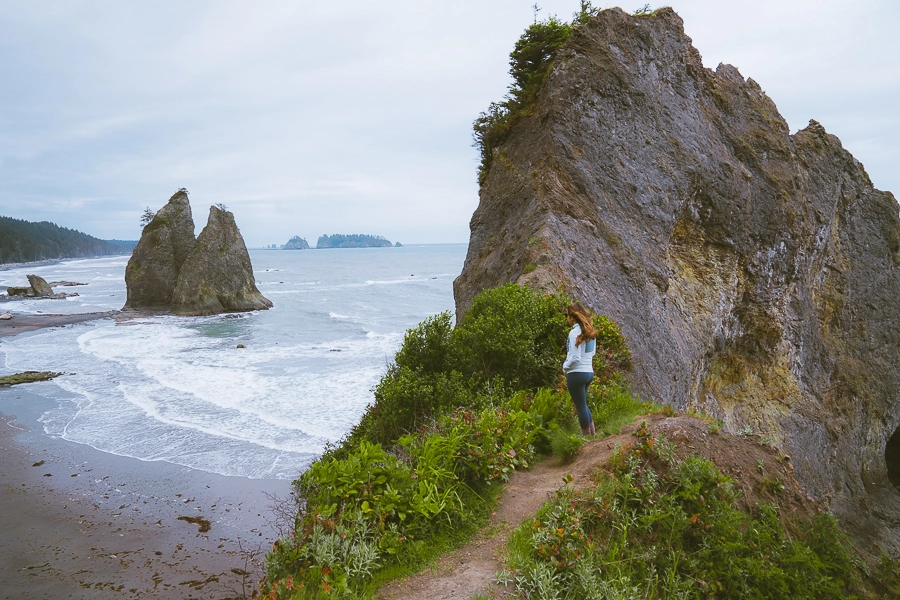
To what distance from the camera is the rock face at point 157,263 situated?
54000 mm

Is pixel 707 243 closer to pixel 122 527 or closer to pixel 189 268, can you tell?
pixel 122 527

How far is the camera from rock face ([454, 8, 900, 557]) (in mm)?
14656

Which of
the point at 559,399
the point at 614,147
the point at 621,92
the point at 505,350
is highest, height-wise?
the point at 621,92

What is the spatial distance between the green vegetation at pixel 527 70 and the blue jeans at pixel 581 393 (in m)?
12.6

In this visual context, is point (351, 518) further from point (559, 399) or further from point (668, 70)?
point (668, 70)

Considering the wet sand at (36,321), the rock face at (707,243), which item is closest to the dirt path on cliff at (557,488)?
Answer: the rock face at (707,243)

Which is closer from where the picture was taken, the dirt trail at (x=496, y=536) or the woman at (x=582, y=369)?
the dirt trail at (x=496, y=536)

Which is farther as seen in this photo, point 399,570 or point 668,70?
point 668,70

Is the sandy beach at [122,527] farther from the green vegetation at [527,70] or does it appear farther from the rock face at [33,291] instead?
the rock face at [33,291]

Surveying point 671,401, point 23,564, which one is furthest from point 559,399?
point 23,564

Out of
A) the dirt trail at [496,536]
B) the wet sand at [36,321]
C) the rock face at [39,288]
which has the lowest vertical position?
the wet sand at [36,321]

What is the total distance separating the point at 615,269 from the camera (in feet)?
47.0

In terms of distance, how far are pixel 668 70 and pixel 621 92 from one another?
9.65ft

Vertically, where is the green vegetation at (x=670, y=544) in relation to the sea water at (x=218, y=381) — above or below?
above
